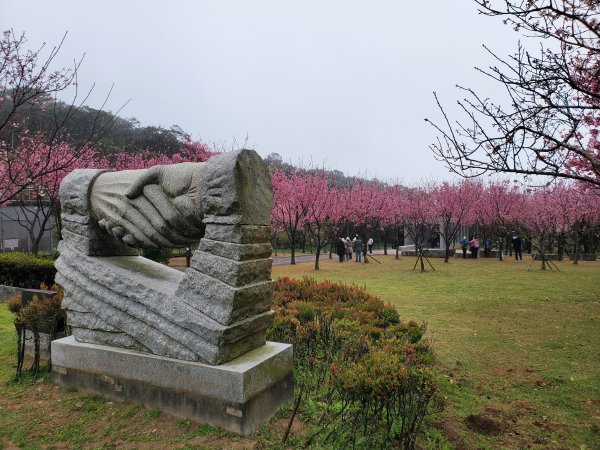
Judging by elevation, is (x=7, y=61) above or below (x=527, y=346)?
above

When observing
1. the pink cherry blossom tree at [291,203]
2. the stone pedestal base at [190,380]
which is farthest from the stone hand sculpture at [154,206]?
the pink cherry blossom tree at [291,203]

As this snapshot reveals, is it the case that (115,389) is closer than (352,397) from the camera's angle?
No

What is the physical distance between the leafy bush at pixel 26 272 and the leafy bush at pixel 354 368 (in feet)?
20.6

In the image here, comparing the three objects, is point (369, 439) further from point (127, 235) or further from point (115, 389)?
point (127, 235)

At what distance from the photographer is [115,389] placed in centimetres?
420

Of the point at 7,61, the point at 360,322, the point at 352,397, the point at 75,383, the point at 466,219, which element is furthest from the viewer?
the point at 466,219

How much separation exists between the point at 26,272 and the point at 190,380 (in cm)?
874

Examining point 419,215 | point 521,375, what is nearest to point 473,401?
point 521,375

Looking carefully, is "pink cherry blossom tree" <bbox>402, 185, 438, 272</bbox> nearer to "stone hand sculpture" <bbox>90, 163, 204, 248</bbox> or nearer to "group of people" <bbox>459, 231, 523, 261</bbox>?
"group of people" <bbox>459, 231, 523, 261</bbox>

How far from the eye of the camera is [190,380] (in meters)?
3.75

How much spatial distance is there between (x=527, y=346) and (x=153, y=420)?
5887mm

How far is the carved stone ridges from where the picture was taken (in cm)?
373

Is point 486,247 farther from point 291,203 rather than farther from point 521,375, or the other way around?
point 521,375

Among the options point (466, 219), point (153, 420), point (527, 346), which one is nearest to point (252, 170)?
point (153, 420)
